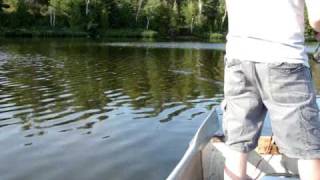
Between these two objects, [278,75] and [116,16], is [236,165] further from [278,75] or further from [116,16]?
[116,16]

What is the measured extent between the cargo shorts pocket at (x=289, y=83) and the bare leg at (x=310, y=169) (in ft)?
1.29

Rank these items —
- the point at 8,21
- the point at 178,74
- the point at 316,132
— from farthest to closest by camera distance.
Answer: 1. the point at 8,21
2. the point at 178,74
3. the point at 316,132

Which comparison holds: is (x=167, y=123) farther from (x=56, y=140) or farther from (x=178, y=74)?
(x=178, y=74)

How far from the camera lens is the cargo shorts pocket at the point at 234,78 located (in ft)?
11.1

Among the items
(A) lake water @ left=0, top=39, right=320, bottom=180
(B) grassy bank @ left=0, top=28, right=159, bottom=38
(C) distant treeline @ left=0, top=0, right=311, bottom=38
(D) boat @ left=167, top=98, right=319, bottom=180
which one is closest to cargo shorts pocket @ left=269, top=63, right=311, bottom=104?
(D) boat @ left=167, top=98, right=319, bottom=180

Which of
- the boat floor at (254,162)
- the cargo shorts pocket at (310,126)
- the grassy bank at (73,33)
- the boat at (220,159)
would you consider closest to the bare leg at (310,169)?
the cargo shorts pocket at (310,126)

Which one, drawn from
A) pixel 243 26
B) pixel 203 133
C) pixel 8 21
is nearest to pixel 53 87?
pixel 203 133

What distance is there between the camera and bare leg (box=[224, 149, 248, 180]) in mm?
3580

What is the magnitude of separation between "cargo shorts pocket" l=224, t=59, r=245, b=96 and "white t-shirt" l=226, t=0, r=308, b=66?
2.3 inches

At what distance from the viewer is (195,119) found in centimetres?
1428

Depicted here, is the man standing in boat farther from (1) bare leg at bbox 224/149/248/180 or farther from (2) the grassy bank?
(2) the grassy bank

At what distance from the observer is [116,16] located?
89062mm

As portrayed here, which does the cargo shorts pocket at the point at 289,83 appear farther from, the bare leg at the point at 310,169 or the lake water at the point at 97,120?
the lake water at the point at 97,120

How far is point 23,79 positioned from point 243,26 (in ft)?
64.4
